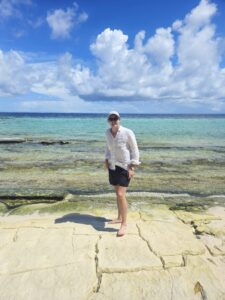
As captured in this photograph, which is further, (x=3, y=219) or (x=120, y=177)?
(x=3, y=219)

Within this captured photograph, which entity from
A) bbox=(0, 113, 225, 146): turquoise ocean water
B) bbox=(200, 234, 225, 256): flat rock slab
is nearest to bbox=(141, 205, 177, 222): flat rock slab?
bbox=(200, 234, 225, 256): flat rock slab

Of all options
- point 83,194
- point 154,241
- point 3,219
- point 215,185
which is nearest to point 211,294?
point 154,241

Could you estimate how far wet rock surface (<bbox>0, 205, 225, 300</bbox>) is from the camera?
440 cm

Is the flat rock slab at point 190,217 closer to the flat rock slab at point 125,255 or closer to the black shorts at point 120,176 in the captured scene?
the flat rock slab at point 125,255

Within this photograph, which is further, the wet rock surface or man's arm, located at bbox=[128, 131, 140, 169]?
man's arm, located at bbox=[128, 131, 140, 169]

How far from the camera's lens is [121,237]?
19.3 ft

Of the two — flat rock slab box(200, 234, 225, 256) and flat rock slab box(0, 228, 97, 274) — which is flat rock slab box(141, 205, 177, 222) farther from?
flat rock slab box(0, 228, 97, 274)

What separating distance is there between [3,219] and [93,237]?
2979mm

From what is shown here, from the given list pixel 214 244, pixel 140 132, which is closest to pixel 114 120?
pixel 214 244

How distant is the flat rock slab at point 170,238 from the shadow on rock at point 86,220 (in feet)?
2.56

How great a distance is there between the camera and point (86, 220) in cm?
713

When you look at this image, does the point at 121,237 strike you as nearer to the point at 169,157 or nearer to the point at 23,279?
the point at 23,279

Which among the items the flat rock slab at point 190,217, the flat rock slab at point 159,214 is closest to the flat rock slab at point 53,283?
the flat rock slab at point 159,214

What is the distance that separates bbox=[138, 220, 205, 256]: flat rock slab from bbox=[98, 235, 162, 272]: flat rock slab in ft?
0.64
